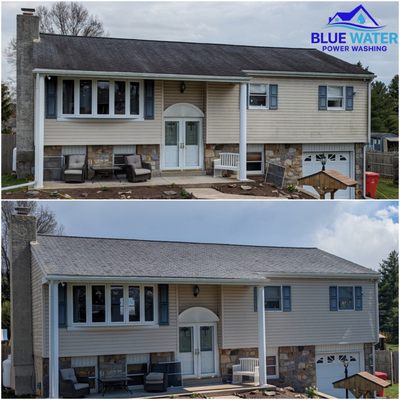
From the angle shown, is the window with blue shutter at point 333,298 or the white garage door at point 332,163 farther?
the white garage door at point 332,163

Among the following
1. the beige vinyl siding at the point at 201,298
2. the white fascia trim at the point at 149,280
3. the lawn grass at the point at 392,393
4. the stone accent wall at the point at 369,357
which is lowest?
the lawn grass at the point at 392,393

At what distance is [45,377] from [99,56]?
9681mm

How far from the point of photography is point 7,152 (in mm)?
23297

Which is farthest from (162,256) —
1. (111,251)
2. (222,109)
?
(222,109)

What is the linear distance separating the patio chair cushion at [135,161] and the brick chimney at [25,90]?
3.01 meters

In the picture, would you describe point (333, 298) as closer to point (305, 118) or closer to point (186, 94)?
point (305, 118)

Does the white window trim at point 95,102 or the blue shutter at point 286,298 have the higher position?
the white window trim at point 95,102

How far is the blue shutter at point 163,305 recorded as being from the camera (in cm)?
1673

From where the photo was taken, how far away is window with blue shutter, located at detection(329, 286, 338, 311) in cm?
1925

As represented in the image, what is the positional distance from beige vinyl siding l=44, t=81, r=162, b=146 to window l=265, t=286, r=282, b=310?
5862 mm

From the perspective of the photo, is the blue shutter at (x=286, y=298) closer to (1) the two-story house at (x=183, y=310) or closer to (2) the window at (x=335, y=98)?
(1) the two-story house at (x=183, y=310)

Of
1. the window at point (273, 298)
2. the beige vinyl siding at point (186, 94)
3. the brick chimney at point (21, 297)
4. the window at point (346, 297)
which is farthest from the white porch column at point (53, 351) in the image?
the beige vinyl siding at point (186, 94)

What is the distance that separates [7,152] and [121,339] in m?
9.88

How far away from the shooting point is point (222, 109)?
21938 mm
